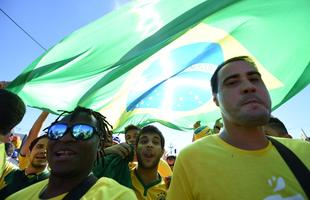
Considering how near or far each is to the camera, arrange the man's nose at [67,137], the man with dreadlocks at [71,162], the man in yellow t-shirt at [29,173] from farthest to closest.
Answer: the man in yellow t-shirt at [29,173], the man's nose at [67,137], the man with dreadlocks at [71,162]

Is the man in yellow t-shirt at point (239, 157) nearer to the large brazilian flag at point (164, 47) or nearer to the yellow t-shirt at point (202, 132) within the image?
the large brazilian flag at point (164, 47)

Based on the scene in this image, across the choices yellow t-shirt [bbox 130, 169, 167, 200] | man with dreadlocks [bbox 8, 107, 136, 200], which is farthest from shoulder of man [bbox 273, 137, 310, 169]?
yellow t-shirt [bbox 130, 169, 167, 200]

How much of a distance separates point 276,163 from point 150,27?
2482mm

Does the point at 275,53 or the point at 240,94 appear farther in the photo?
the point at 275,53

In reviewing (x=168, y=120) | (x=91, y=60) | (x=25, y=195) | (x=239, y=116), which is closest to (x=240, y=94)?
(x=239, y=116)

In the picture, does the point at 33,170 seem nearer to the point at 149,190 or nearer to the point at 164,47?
the point at 149,190

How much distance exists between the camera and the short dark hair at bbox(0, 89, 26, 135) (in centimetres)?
240

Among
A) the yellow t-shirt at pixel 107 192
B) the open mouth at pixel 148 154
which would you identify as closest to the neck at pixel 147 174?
the open mouth at pixel 148 154

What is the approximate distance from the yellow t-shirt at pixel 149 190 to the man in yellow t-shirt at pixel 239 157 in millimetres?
1571

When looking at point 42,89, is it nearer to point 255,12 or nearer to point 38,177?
point 38,177

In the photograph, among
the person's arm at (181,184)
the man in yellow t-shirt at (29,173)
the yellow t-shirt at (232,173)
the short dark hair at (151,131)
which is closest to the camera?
the yellow t-shirt at (232,173)

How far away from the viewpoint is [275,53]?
3.92 metres

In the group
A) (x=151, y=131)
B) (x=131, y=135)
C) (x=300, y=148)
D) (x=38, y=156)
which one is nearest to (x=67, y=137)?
(x=300, y=148)

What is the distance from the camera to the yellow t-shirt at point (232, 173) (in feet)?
5.37
